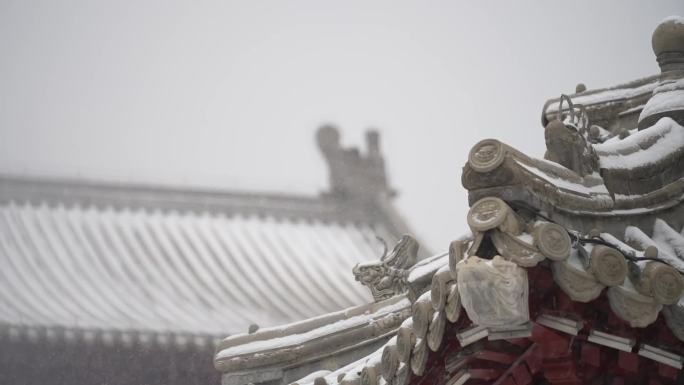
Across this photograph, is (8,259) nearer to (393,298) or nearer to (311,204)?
(311,204)

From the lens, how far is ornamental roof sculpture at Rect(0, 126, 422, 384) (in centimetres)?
1827

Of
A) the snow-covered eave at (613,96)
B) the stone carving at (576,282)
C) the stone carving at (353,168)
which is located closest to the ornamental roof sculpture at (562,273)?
the stone carving at (576,282)

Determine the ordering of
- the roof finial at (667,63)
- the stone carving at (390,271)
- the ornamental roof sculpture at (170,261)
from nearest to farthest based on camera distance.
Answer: the roof finial at (667,63) → the stone carving at (390,271) → the ornamental roof sculpture at (170,261)

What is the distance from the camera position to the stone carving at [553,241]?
14.5 ft

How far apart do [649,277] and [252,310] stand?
696 inches

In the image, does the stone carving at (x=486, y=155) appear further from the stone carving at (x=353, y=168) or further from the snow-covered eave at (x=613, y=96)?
the stone carving at (x=353, y=168)

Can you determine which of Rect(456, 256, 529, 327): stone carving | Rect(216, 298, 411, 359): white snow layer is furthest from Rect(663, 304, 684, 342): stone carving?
Rect(216, 298, 411, 359): white snow layer

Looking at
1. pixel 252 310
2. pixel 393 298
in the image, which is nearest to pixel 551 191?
pixel 393 298

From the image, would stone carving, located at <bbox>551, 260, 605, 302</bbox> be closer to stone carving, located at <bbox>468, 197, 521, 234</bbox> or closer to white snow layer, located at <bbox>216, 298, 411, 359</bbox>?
stone carving, located at <bbox>468, 197, 521, 234</bbox>

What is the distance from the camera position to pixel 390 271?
728cm

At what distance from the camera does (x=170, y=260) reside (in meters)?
24.0

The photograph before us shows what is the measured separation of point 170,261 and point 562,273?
1984 cm

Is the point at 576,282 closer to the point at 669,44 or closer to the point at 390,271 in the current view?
the point at 669,44

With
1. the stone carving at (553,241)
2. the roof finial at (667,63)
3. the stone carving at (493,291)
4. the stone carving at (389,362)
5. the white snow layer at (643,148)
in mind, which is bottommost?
the stone carving at (389,362)
